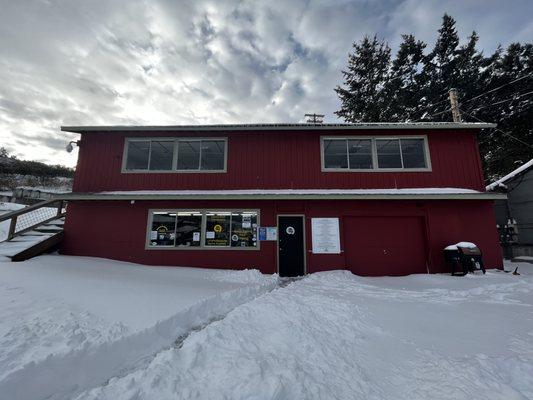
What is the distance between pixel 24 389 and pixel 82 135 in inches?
455

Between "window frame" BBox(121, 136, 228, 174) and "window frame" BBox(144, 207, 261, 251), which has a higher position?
"window frame" BBox(121, 136, 228, 174)

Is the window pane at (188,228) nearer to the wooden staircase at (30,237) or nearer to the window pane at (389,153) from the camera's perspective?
the wooden staircase at (30,237)

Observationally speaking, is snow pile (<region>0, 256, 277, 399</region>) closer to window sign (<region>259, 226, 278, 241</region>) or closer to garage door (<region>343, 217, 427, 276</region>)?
window sign (<region>259, 226, 278, 241</region>)

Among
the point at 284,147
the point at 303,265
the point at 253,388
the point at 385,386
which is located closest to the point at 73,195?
the point at 284,147

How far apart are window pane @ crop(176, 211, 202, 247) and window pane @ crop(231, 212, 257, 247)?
1.36 m

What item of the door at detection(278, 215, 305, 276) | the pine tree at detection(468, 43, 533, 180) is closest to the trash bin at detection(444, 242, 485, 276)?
the door at detection(278, 215, 305, 276)

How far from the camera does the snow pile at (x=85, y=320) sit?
3000 millimetres

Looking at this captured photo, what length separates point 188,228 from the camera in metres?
10.9

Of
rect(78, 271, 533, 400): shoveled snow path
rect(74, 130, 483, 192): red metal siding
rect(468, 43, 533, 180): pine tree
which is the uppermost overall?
rect(468, 43, 533, 180): pine tree

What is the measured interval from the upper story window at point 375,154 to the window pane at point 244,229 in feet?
12.2

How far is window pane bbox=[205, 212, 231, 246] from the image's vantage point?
10.8 meters

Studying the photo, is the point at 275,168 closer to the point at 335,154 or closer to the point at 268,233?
the point at 335,154

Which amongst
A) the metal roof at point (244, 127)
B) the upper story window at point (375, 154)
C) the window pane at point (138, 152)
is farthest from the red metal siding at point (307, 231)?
the metal roof at point (244, 127)

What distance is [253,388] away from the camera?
2826 mm
